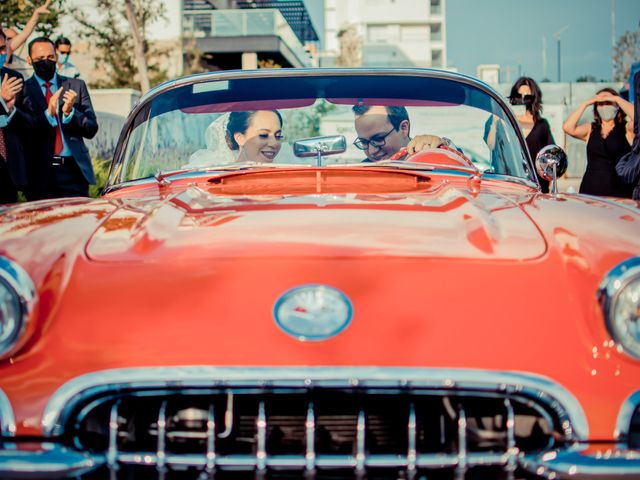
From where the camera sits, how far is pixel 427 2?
257 ft

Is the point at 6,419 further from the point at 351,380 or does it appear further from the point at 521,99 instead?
the point at 521,99

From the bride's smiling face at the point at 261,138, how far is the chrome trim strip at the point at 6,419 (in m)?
→ 1.69

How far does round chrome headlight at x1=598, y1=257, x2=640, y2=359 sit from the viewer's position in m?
1.76

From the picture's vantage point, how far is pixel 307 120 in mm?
3402

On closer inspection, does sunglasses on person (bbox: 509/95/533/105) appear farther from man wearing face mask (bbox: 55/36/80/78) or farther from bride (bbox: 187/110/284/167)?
man wearing face mask (bbox: 55/36/80/78)

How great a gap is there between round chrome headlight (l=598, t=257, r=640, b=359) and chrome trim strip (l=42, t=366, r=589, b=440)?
0.17 metres

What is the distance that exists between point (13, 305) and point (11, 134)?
3.88 meters

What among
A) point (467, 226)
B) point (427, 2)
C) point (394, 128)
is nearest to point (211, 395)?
point (467, 226)

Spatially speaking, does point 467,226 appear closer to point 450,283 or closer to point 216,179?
point 450,283

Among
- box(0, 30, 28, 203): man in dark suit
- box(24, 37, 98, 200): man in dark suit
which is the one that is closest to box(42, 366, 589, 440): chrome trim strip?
box(0, 30, 28, 203): man in dark suit

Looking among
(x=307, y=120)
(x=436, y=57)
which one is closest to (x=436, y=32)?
(x=436, y=57)

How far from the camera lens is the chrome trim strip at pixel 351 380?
168cm

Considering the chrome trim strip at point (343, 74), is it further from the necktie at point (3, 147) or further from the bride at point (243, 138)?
the necktie at point (3, 147)

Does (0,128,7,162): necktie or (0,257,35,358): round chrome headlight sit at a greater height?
(0,128,7,162): necktie
